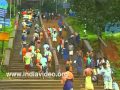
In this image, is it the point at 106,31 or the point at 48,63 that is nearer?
the point at 48,63

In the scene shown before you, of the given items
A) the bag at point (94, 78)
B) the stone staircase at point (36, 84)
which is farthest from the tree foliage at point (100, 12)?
the bag at point (94, 78)

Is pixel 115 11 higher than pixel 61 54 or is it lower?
higher

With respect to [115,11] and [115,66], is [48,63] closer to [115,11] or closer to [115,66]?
[115,66]

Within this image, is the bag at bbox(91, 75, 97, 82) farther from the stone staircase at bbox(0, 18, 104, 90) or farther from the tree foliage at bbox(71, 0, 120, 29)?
the tree foliage at bbox(71, 0, 120, 29)

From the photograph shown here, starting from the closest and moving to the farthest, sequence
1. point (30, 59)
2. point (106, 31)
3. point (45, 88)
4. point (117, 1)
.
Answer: point (45, 88), point (30, 59), point (117, 1), point (106, 31)

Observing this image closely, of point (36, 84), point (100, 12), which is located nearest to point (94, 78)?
point (36, 84)

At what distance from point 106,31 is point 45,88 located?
1745 cm

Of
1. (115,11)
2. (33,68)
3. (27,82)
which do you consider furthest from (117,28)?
(27,82)

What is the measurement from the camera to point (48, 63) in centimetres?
2803

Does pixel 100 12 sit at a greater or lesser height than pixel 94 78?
greater

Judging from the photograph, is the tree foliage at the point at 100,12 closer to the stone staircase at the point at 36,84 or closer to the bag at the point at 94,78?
the stone staircase at the point at 36,84

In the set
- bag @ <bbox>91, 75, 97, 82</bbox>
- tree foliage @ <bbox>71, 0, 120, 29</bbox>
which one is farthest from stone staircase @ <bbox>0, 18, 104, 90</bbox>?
tree foliage @ <bbox>71, 0, 120, 29</bbox>

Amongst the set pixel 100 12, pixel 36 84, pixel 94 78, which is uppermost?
pixel 100 12

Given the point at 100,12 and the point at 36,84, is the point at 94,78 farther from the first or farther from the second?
the point at 100,12
